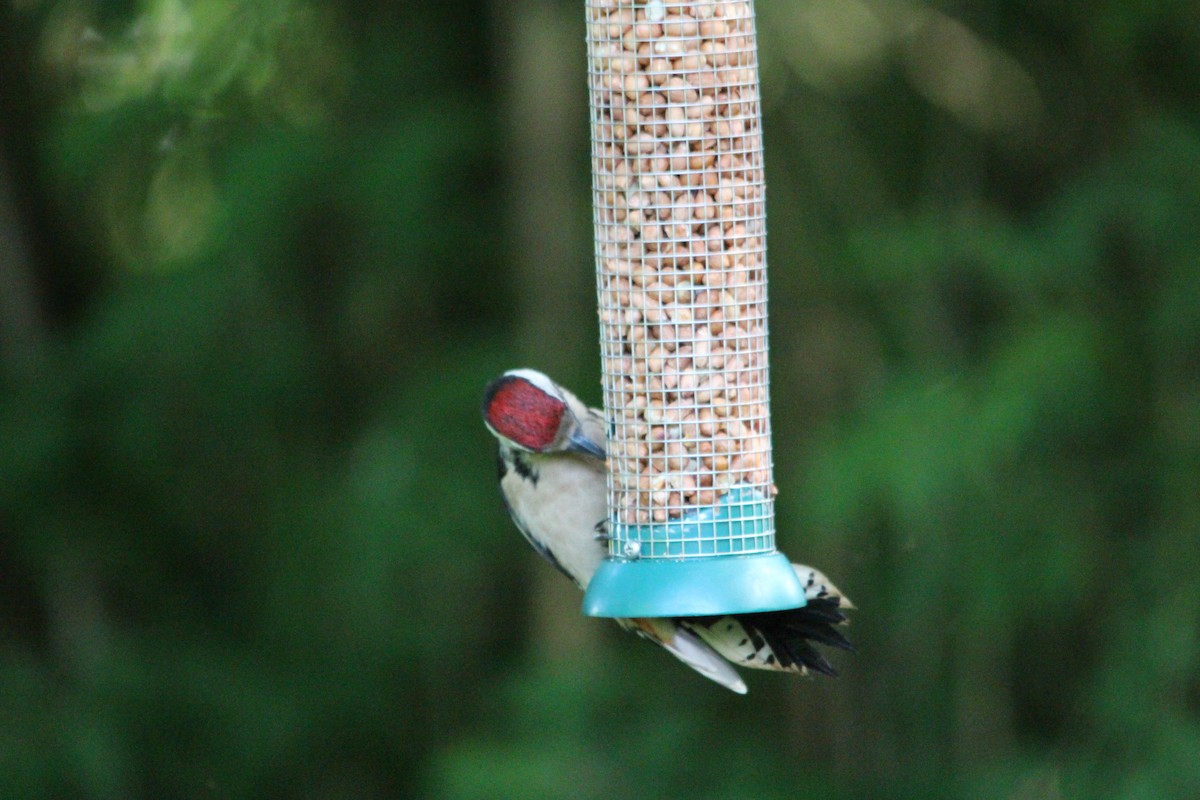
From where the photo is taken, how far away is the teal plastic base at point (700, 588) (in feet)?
9.85

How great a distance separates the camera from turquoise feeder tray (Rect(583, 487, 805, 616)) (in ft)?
9.87

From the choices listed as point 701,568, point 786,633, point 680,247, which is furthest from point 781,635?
point 680,247

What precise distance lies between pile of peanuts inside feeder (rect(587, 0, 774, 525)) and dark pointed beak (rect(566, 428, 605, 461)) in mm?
257

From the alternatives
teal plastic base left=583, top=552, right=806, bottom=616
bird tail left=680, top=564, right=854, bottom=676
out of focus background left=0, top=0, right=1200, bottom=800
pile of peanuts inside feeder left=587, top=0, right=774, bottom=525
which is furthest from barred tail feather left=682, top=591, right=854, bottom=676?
out of focus background left=0, top=0, right=1200, bottom=800

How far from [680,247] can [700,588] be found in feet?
2.28

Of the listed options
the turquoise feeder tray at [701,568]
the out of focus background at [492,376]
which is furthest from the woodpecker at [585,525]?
the out of focus background at [492,376]

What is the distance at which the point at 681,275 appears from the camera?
3256mm

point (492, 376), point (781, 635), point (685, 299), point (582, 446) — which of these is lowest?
point (492, 376)

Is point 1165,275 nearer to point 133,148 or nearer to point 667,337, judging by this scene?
point 667,337

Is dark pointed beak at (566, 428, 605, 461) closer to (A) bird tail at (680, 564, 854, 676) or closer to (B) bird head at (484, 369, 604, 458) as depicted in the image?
(B) bird head at (484, 369, 604, 458)

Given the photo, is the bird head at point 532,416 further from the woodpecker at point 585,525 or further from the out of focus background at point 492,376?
the out of focus background at point 492,376

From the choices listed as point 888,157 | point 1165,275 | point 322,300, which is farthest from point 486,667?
point 1165,275

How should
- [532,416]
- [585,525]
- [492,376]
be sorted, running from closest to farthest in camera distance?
1. [532,416]
2. [585,525]
3. [492,376]

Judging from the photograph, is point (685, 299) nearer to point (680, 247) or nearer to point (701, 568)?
point (680, 247)
